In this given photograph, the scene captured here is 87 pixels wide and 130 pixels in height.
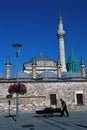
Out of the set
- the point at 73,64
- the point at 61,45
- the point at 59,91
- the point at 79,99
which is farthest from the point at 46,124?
the point at 73,64

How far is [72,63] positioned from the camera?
44.7m

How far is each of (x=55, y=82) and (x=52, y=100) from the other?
2.00 meters

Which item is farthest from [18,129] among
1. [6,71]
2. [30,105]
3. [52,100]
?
[6,71]

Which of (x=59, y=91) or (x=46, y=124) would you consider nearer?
(x=46, y=124)

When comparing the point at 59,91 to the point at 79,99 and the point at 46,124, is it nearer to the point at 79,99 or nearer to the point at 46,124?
the point at 79,99

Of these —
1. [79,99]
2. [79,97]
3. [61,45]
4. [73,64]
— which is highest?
[61,45]

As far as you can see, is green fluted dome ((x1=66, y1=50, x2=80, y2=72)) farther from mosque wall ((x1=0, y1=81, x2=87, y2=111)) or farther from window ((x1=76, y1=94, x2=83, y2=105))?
window ((x1=76, y1=94, x2=83, y2=105))

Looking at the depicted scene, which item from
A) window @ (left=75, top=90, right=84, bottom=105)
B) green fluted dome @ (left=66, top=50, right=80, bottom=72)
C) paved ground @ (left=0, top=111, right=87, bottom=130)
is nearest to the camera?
paved ground @ (left=0, top=111, right=87, bottom=130)

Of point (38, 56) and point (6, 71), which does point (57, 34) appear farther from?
point (6, 71)

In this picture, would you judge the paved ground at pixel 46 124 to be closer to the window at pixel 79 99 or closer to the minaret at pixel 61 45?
the window at pixel 79 99

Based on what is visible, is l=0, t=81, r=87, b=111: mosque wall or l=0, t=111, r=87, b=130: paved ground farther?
l=0, t=81, r=87, b=111: mosque wall

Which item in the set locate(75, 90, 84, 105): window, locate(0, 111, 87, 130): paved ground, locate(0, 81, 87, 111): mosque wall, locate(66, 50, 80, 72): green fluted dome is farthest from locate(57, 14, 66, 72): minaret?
locate(0, 111, 87, 130): paved ground

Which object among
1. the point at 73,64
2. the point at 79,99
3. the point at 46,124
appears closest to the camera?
the point at 46,124

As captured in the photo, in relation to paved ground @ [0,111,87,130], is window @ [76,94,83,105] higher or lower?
higher
